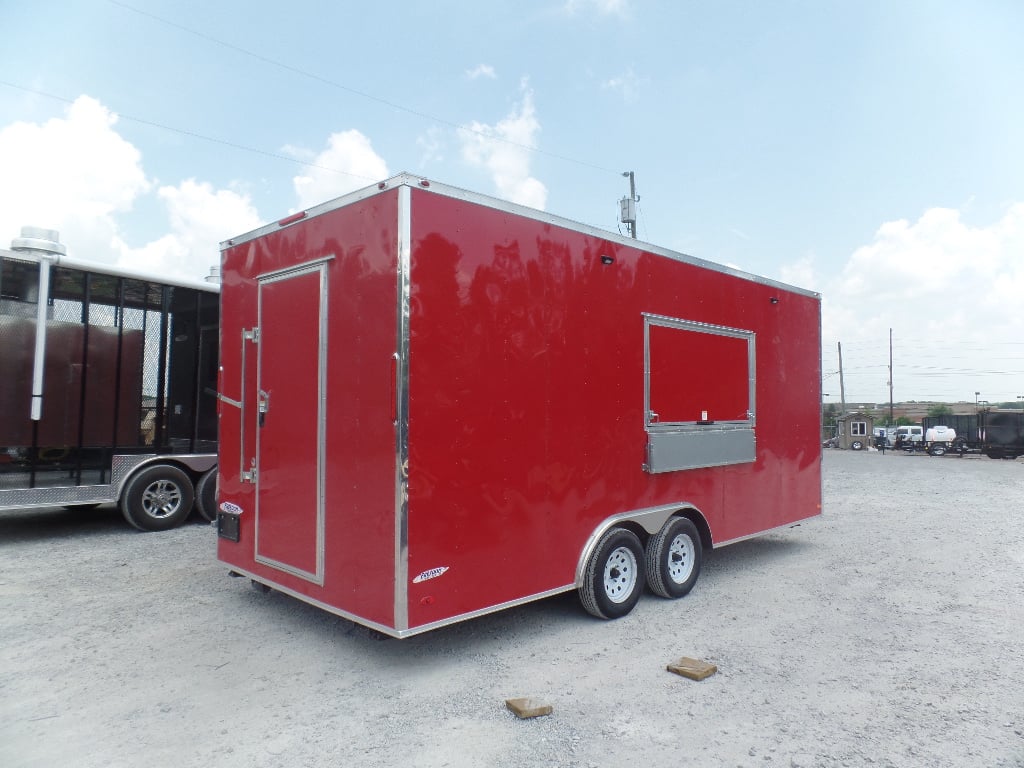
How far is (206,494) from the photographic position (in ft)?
27.7

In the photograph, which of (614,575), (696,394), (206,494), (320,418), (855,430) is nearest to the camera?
(320,418)

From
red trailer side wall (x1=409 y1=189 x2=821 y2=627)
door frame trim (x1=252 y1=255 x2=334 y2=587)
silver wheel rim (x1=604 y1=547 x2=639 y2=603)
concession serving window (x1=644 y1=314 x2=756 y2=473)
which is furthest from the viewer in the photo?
concession serving window (x1=644 y1=314 x2=756 y2=473)

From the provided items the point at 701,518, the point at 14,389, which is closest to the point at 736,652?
the point at 701,518

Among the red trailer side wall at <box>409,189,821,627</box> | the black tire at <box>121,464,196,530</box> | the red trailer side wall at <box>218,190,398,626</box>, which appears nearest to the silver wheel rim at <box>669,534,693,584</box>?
the red trailer side wall at <box>409,189,821,627</box>

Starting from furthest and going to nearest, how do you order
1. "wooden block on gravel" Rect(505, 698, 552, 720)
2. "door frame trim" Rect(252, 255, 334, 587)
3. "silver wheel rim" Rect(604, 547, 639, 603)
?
"silver wheel rim" Rect(604, 547, 639, 603)
"door frame trim" Rect(252, 255, 334, 587)
"wooden block on gravel" Rect(505, 698, 552, 720)

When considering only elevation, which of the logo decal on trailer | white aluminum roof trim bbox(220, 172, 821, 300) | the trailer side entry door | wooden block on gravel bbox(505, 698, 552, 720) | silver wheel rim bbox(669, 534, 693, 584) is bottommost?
wooden block on gravel bbox(505, 698, 552, 720)

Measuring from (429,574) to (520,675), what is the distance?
862mm

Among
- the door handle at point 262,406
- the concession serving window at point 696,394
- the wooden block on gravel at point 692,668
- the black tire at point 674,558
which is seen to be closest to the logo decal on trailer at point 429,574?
the wooden block on gravel at point 692,668

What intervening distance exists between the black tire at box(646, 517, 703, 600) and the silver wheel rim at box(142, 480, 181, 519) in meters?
6.07

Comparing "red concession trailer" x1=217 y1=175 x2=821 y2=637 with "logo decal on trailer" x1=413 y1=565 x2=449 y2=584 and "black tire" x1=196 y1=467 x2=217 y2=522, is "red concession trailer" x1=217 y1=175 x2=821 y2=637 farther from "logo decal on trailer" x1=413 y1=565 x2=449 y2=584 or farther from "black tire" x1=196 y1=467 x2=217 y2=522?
"black tire" x1=196 y1=467 x2=217 y2=522

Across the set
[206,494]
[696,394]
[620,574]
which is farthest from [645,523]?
[206,494]

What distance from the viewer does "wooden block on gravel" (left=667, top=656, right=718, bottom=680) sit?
153 inches

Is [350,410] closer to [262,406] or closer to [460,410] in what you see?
[460,410]

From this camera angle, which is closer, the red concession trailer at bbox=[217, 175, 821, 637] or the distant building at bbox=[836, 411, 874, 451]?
the red concession trailer at bbox=[217, 175, 821, 637]
